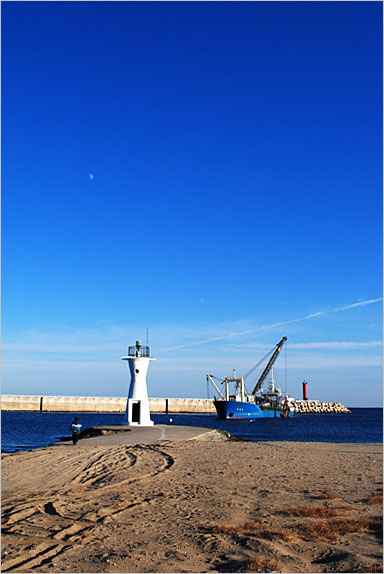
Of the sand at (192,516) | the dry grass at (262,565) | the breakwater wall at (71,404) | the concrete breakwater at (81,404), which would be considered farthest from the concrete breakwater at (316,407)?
the dry grass at (262,565)

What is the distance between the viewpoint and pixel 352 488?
1400 cm

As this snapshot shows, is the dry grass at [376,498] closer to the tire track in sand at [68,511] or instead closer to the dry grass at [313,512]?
the dry grass at [313,512]

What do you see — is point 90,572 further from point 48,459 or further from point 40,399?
point 40,399

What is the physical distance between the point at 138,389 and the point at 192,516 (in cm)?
2556

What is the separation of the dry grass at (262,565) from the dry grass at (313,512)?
3002mm

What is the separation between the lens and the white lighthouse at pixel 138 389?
3612cm

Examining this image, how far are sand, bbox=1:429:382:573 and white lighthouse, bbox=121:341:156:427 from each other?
1607cm

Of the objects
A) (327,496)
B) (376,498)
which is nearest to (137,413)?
(327,496)

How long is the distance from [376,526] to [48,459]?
51.4 ft

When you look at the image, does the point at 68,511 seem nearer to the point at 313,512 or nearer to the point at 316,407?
the point at 313,512

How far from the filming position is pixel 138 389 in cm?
3619

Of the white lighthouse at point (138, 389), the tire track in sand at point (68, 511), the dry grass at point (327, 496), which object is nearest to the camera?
the tire track in sand at point (68, 511)

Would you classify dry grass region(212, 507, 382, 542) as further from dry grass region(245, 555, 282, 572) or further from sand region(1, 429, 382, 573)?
dry grass region(245, 555, 282, 572)

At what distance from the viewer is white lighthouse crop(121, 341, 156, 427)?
36.1m
